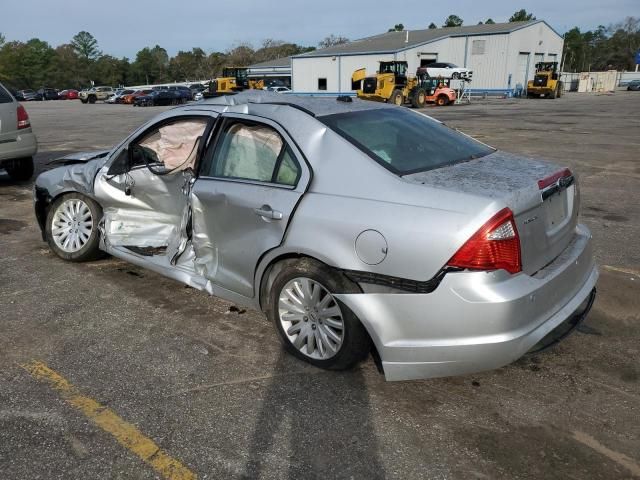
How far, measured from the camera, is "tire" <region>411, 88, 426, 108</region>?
107 feet

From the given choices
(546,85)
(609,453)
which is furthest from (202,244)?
(546,85)

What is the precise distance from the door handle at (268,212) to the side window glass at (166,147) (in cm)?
134

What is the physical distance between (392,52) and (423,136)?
4798 centimetres

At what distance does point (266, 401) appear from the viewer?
9.68 feet

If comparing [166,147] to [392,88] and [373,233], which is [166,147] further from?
[392,88]

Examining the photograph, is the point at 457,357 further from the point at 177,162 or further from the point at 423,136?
the point at 177,162

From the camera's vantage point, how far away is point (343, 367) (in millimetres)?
3117

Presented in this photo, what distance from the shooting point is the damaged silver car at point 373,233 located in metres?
2.59

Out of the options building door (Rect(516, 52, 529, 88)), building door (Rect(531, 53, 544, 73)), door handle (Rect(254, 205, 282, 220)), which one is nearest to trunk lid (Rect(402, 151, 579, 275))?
door handle (Rect(254, 205, 282, 220))

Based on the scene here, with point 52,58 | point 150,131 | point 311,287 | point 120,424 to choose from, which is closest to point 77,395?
point 120,424

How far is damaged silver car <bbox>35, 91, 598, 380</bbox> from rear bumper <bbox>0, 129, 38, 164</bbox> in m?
5.02

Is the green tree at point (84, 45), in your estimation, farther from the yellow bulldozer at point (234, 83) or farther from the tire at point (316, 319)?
the tire at point (316, 319)

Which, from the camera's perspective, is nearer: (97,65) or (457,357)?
(457,357)

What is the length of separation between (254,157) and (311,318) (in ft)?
3.67
